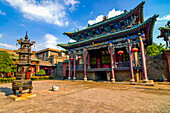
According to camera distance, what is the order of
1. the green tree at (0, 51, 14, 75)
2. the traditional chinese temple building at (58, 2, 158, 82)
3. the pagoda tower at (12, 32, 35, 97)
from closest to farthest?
1. the pagoda tower at (12, 32, 35, 97)
2. the traditional chinese temple building at (58, 2, 158, 82)
3. the green tree at (0, 51, 14, 75)

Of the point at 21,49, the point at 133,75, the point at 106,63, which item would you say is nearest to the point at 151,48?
the point at 106,63

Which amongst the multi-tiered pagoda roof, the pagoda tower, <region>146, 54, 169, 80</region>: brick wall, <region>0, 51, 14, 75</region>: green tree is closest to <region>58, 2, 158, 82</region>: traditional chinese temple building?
the multi-tiered pagoda roof

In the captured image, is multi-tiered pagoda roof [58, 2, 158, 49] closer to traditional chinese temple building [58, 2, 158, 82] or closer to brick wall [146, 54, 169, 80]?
traditional chinese temple building [58, 2, 158, 82]

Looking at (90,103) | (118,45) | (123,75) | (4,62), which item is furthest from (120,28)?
(4,62)

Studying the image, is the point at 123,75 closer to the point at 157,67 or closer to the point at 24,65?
the point at 157,67

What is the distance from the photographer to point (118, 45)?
12414 millimetres

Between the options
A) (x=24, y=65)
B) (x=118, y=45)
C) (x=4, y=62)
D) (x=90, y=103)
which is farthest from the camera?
(x=4, y=62)

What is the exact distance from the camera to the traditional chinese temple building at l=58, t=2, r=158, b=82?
10789 millimetres

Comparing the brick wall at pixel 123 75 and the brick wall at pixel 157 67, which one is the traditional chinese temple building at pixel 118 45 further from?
the brick wall at pixel 157 67

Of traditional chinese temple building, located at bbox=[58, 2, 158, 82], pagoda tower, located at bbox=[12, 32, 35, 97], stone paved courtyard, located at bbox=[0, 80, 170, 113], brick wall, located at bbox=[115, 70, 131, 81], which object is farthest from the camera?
brick wall, located at bbox=[115, 70, 131, 81]

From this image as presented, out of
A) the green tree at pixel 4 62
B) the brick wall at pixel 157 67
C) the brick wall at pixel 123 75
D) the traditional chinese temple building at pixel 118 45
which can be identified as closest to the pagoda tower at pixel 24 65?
the traditional chinese temple building at pixel 118 45

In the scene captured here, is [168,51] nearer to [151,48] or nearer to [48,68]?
[151,48]

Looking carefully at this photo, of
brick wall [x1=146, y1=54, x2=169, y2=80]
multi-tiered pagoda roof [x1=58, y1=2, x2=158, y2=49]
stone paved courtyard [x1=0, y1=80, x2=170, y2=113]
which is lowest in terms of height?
stone paved courtyard [x1=0, y1=80, x2=170, y2=113]

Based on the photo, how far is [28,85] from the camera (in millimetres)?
5410
